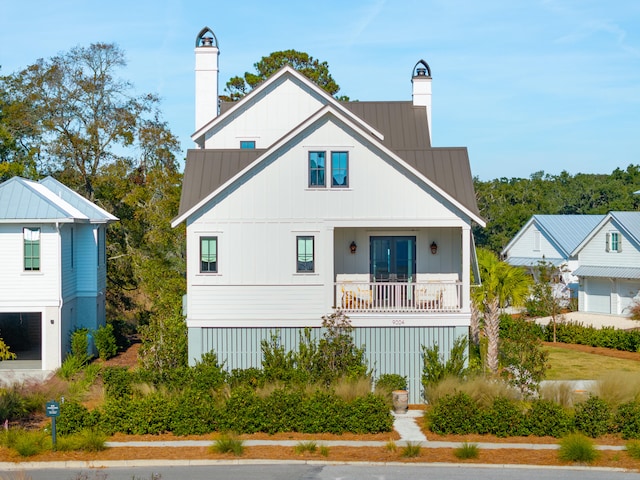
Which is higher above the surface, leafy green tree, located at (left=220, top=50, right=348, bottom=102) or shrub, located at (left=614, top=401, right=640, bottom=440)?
leafy green tree, located at (left=220, top=50, right=348, bottom=102)

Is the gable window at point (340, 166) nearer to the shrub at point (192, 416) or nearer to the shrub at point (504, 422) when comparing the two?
the shrub at point (192, 416)

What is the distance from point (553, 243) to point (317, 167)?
35.8m

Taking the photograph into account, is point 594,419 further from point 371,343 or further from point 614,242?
point 614,242

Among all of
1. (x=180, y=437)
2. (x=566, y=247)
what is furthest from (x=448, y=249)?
(x=566, y=247)

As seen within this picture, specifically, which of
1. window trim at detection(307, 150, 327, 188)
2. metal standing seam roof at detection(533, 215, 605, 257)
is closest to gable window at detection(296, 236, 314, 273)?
window trim at detection(307, 150, 327, 188)

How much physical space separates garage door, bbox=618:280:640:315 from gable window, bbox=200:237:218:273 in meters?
29.7

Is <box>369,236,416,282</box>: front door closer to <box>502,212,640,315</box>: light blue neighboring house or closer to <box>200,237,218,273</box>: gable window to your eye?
<box>200,237,218,273</box>: gable window

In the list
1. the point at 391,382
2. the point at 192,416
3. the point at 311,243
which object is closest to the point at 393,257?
the point at 311,243

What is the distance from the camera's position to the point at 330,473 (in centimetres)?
1678

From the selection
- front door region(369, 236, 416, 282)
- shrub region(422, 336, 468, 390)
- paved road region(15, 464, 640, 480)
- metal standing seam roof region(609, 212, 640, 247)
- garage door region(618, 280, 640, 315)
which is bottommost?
paved road region(15, 464, 640, 480)

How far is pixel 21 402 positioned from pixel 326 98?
46.1 ft

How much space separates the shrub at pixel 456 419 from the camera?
19688 millimetres

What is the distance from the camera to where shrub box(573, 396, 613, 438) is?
19438mm

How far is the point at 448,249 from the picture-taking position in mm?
26750
